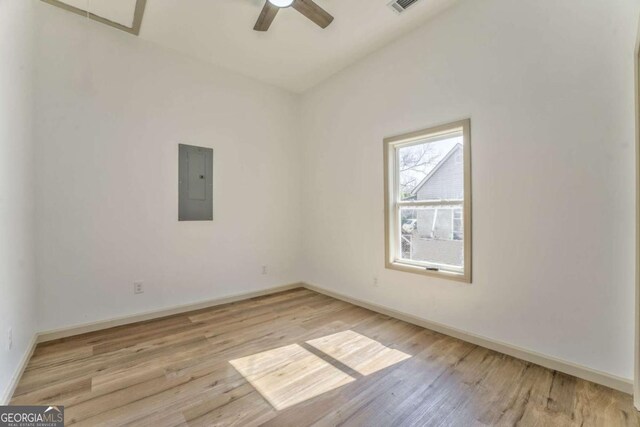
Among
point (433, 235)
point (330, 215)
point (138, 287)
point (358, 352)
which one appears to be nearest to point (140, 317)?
point (138, 287)

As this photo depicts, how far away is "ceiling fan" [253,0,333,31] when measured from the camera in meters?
2.17

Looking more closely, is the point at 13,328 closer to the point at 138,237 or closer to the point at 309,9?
the point at 138,237

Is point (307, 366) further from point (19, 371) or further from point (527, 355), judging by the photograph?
point (19, 371)

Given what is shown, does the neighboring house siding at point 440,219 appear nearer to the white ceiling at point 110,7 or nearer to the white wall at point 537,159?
the white wall at point 537,159

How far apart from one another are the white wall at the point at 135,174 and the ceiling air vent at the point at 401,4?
209 centimetres

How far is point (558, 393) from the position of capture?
1772 mm

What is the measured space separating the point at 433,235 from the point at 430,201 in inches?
13.9

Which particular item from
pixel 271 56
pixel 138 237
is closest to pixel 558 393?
pixel 138 237

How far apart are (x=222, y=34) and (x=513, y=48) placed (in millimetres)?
2747

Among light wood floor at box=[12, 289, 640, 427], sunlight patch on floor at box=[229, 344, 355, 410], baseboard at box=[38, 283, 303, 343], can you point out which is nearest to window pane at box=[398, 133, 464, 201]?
light wood floor at box=[12, 289, 640, 427]

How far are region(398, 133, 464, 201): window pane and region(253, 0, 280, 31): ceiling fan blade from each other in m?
1.83

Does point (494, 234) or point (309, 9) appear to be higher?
point (309, 9)

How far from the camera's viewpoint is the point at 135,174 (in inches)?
115

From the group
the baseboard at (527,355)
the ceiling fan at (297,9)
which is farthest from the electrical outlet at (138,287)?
the ceiling fan at (297,9)
